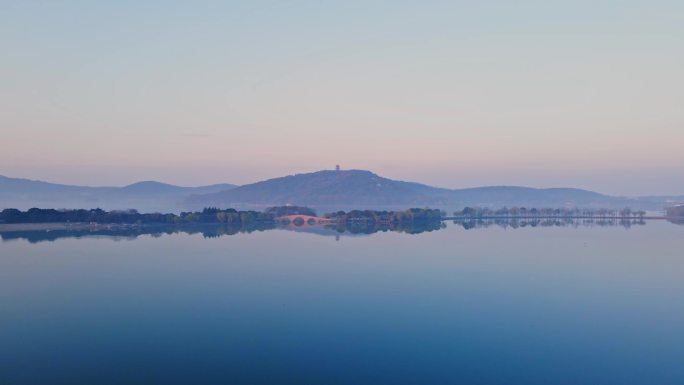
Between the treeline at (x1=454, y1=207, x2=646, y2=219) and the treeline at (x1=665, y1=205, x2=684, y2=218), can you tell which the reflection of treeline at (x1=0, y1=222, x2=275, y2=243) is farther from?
the treeline at (x1=665, y1=205, x2=684, y2=218)

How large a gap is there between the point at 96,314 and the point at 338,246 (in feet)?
60.8

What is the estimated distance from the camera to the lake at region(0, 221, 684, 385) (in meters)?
9.59

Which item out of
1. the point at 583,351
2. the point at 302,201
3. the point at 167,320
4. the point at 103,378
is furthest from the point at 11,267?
the point at 302,201

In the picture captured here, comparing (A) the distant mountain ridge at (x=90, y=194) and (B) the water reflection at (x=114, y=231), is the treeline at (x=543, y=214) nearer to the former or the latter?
(B) the water reflection at (x=114, y=231)

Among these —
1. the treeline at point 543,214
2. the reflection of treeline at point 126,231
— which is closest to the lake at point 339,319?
the reflection of treeline at point 126,231

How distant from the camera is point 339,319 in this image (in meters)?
13.1

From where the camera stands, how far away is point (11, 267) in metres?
20.8

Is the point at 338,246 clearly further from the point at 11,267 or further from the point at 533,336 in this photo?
the point at 533,336

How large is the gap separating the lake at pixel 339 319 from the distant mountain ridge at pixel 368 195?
298 ft

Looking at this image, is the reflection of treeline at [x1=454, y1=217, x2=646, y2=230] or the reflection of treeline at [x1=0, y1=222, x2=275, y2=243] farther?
the reflection of treeline at [x1=454, y1=217, x2=646, y2=230]

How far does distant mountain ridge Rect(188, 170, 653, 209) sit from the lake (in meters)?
90.9

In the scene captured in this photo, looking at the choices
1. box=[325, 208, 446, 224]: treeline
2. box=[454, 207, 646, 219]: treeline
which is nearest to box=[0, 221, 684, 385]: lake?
box=[325, 208, 446, 224]: treeline

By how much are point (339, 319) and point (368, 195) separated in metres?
113

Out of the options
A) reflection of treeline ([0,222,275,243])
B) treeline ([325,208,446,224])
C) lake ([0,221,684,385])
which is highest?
treeline ([325,208,446,224])
